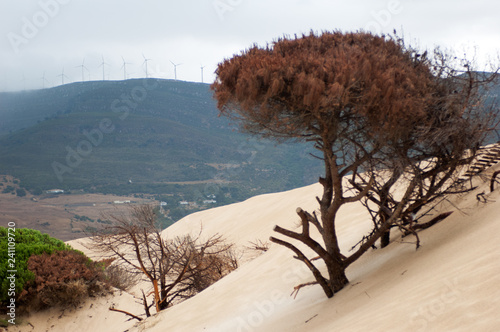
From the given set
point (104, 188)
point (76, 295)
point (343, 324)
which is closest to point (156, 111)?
point (104, 188)

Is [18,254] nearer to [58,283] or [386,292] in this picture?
[58,283]

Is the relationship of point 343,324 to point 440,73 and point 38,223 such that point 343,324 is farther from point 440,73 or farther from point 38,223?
point 38,223

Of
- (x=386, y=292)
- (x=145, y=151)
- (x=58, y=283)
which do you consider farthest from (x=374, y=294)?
(x=145, y=151)

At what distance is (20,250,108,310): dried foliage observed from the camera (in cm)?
1170

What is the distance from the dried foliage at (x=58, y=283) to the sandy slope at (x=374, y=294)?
1.13 ft

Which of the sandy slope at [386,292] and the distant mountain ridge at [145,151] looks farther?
the distant mountain ridge at [145,151]

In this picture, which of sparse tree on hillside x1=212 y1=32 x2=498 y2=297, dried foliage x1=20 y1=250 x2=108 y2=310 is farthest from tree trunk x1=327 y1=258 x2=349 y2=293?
dried foliage x1=20 y1=250 x2=108 y2=310

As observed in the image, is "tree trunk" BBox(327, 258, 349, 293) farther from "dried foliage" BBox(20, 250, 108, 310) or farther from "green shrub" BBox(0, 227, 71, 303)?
"green shrub" BBox(0, 227, 71, 303)

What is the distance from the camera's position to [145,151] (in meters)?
90.7

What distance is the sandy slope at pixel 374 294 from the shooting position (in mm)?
4449

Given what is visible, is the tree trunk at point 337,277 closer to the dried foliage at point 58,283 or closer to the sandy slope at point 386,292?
the sandy slope at point 386,292

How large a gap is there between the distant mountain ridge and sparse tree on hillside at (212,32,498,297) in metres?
60.8

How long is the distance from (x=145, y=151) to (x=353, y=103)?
8695 cm

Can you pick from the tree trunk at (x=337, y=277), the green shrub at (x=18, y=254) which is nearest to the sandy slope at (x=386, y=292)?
the tree trunk at (x=337, y=277)
